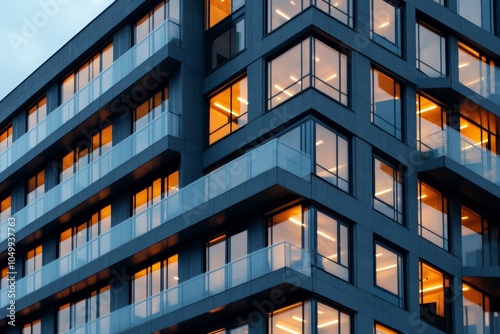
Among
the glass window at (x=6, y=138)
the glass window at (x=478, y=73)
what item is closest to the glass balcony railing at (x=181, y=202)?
the glass window at (x=6, y=138)

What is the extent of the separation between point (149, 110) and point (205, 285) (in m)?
9.95

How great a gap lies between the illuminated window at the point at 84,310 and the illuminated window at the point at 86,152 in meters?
6.00

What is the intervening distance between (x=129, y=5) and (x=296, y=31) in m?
11.1

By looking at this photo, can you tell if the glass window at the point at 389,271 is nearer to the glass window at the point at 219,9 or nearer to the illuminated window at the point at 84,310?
the glass window at the point at 219,9

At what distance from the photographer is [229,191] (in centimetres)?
4728

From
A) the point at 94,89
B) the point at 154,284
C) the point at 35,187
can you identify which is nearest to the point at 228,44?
the point at 94,89

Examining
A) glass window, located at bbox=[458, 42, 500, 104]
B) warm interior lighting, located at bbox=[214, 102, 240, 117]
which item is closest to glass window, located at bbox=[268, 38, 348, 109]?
warm interior lighting, located at bbox=[214, 102, 240, 117]

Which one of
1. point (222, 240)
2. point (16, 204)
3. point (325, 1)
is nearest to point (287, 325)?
point (222, 240)

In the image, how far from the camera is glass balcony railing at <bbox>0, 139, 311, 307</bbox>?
46.0 meters

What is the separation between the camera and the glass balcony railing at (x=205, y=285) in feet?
147

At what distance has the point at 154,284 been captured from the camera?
52.4m

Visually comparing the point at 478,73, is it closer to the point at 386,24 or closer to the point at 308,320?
the point at 386,24

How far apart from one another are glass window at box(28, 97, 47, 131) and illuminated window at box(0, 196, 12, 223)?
3925 mm

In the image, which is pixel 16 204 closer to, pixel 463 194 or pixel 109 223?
pixel 109 223
